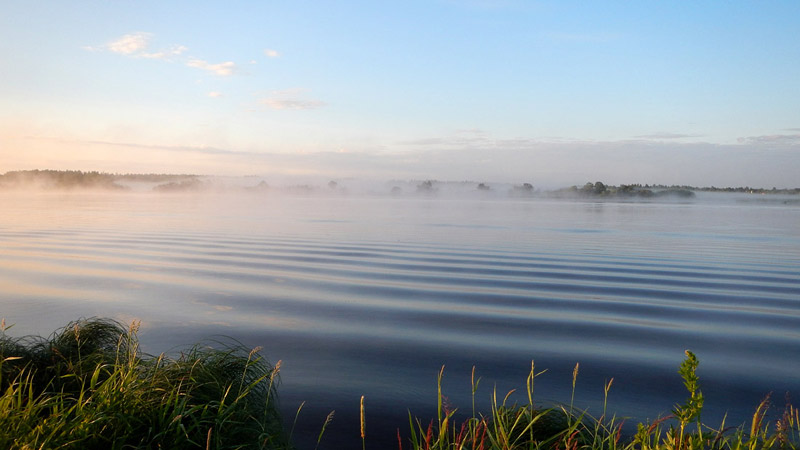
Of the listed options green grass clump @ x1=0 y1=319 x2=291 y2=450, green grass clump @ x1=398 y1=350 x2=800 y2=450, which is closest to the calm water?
green grass clump @ x1=0 y1=319 x2=291 y2=450

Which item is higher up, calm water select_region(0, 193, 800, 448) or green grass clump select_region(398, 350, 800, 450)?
green grass clump select_region(398, 350, 800, 450)

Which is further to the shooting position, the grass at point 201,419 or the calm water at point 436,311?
the calm water at point 436,311

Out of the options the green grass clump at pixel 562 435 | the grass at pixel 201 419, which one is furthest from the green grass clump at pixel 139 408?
the green grass clump at pixel 562 435

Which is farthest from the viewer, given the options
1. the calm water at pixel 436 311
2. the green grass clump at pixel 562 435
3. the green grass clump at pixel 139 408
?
the calm water at pixel 436 311

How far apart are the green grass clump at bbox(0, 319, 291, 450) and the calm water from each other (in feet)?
2.77

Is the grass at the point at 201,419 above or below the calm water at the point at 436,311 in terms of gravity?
above

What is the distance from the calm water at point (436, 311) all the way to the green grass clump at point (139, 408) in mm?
845

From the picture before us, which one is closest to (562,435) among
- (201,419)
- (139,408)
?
(201,419)

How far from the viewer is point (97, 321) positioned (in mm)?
6238

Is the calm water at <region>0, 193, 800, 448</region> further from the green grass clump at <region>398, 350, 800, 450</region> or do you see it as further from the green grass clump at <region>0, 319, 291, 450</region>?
the green grass clump at <region>398, 350, 800, 450</region>

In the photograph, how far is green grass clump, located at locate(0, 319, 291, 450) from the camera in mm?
3652

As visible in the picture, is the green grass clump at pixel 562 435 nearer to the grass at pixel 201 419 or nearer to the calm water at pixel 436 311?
the grass at pixel 201 419

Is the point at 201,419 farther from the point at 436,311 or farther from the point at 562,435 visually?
the point at 436,311

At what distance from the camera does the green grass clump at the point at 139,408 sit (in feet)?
12.0
